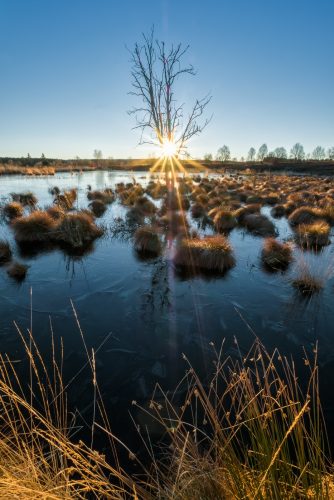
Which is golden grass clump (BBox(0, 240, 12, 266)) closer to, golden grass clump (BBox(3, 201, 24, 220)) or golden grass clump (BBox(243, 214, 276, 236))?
golden grass clump (BBox(3, 201, 24, 220))

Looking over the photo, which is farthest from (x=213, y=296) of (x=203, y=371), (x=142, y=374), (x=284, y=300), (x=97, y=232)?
(x=97, y=232)

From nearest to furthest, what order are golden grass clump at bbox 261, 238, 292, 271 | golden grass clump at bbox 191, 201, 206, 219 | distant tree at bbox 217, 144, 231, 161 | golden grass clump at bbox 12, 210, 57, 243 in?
golden grass clump at bbox 261, 238, 292, 271
golden grass clump at bbox 12, 210, 57, 243
golden grass clump at bbox 191, 201, 206, 219
distant tree at bbox 217, 144, 231, 161

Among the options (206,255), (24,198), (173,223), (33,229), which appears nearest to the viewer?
(206,255)

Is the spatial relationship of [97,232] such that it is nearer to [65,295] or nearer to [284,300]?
[65,295]

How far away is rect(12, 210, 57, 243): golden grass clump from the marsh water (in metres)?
1.89

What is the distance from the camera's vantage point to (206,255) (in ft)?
30.2

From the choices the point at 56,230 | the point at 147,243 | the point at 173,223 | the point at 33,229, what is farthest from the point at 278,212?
the point at 33,229

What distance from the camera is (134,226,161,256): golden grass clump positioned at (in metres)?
10.7

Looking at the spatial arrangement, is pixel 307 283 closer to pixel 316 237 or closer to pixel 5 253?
pixel 316 237

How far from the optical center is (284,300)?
7.00 m

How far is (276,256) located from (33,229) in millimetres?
9596

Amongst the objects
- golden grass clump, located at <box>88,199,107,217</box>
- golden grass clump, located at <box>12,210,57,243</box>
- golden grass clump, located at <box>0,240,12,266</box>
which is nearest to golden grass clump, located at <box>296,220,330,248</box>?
golden grass clump, located at <box>12,210,57,243</box>

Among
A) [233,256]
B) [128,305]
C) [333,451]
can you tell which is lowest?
[333,451]

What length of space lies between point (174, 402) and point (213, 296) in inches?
138
